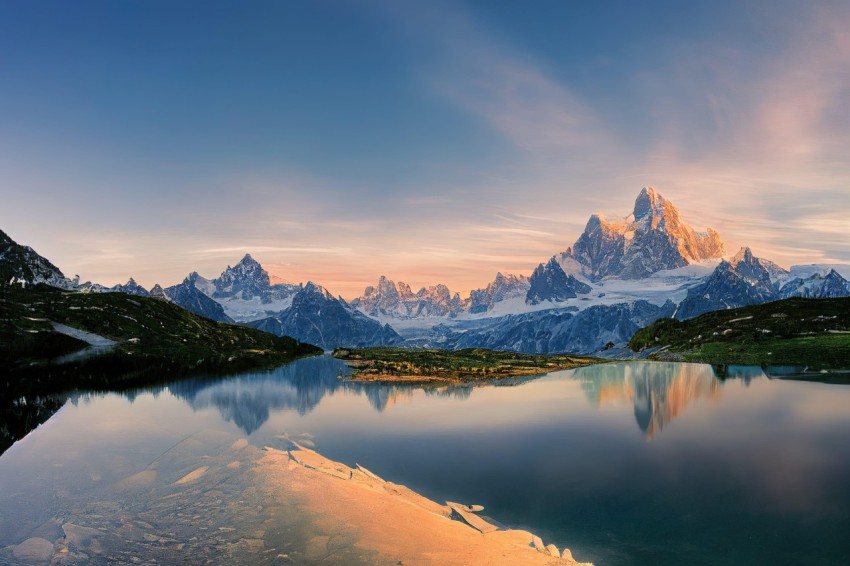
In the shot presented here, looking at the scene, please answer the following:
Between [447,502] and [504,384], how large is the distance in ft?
200

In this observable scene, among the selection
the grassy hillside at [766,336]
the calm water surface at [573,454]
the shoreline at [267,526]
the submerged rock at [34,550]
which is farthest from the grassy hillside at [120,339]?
the grassy hillside at [766,336]

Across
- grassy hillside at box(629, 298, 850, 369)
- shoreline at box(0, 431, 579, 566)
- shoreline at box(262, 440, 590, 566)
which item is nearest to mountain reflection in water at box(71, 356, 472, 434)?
shoreline at box(0, 431, 579, 566)

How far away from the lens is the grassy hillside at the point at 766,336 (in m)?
102

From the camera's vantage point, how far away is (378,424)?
51156 millimetres

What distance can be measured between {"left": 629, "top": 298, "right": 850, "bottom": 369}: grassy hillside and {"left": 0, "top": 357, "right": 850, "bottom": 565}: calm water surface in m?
38.1

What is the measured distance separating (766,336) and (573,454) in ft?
388

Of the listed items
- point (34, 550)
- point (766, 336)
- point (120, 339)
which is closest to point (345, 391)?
point (34, 550)

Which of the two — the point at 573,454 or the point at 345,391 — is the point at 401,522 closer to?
the point at 573,454

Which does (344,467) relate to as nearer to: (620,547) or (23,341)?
(620,547)

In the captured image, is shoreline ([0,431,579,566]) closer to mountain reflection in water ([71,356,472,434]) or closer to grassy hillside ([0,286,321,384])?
mountain reflection in water ([71,356,472,434])

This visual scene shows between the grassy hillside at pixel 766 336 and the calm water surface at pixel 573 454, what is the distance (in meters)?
38.1

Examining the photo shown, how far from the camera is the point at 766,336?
131m

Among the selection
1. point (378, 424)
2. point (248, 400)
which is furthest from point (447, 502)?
point (248, 400)

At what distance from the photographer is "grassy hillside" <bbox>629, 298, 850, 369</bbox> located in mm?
101500
